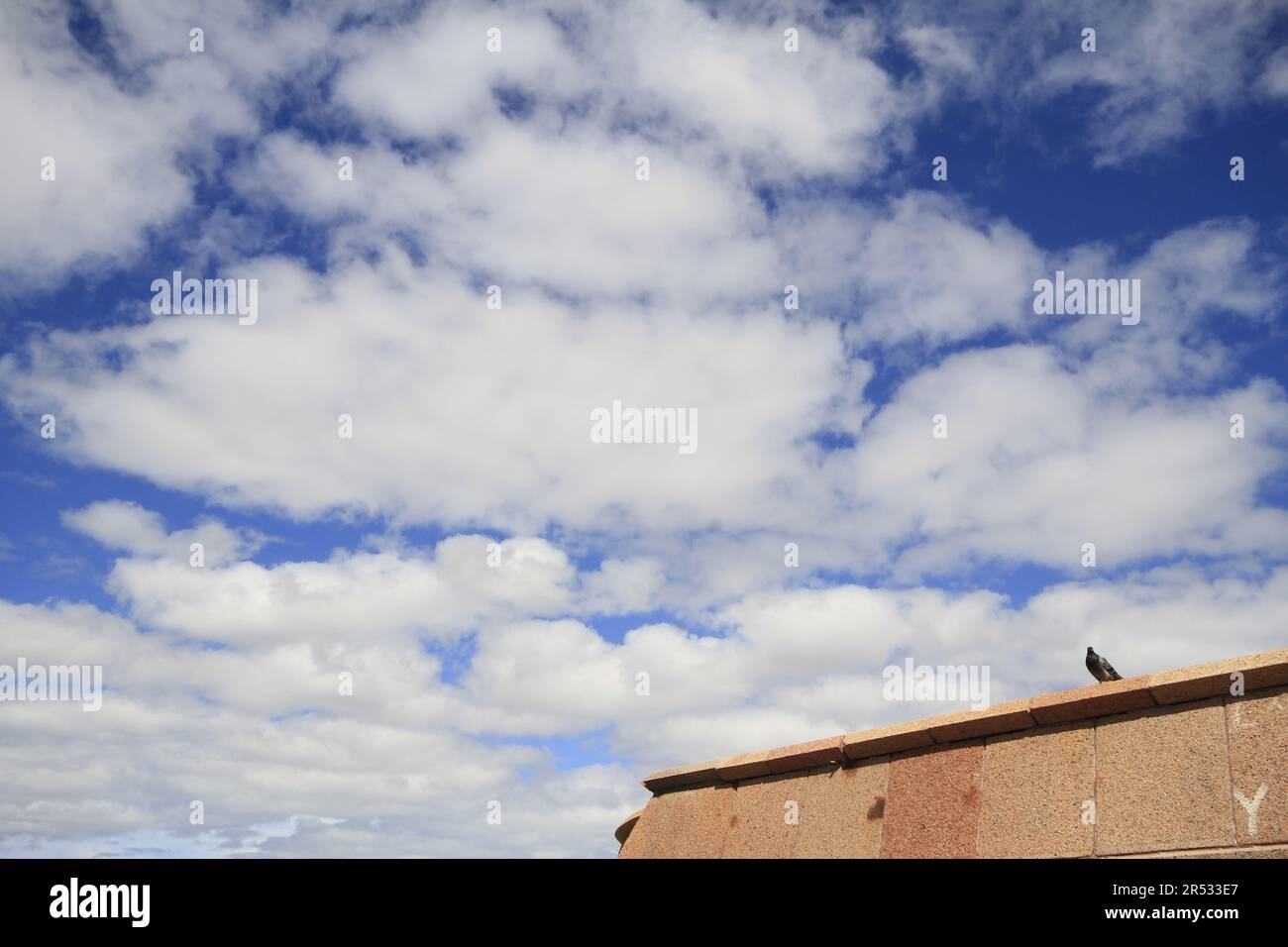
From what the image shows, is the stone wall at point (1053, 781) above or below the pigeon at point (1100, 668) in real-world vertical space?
below

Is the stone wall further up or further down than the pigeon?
further down

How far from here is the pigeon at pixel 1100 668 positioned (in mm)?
7883

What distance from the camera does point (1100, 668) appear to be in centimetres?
793

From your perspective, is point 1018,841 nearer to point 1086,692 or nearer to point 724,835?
point 1086,692

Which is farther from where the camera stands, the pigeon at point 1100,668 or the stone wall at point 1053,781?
the pigeon at point 1100,668

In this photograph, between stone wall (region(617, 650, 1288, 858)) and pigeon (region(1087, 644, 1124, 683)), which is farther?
pigeon (region(1087, 644, 1124, 683))

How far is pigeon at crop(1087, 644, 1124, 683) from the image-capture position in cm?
788
